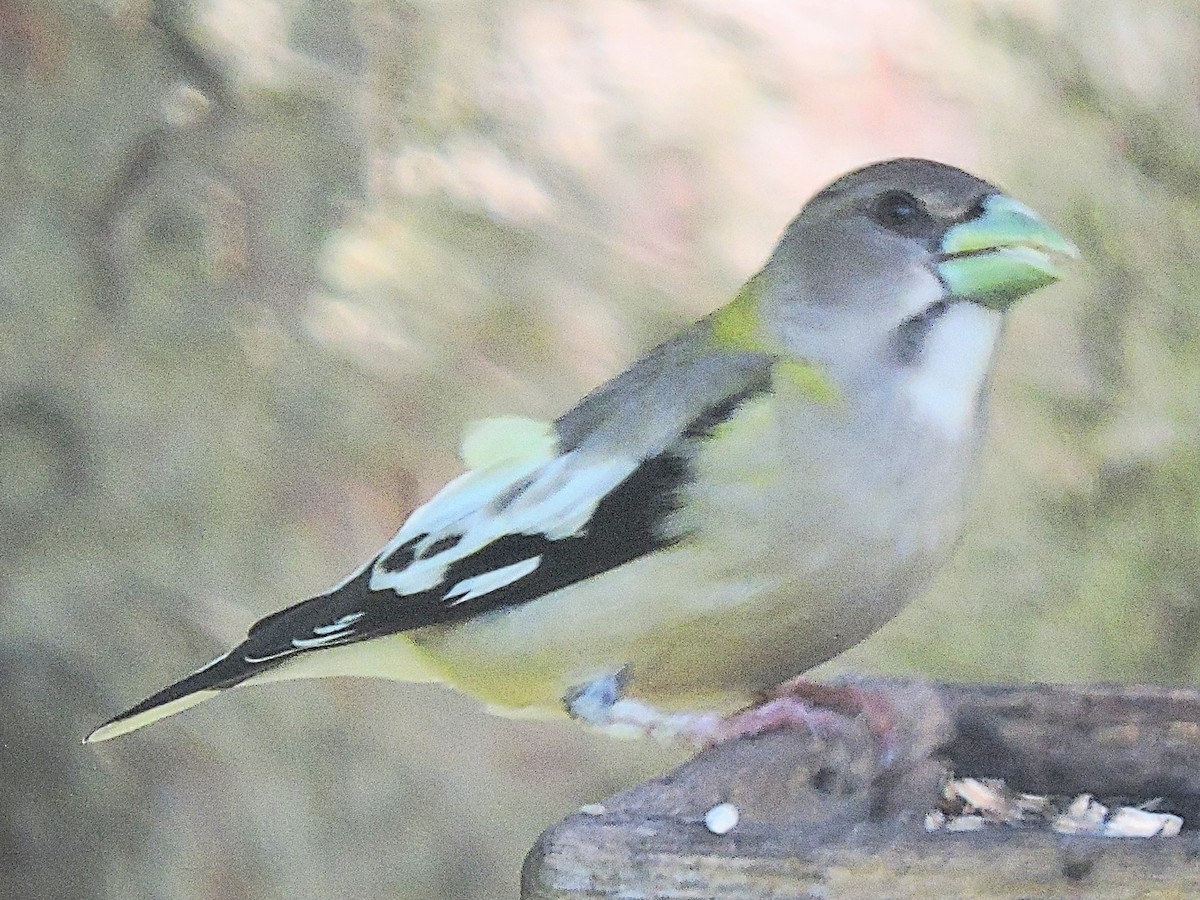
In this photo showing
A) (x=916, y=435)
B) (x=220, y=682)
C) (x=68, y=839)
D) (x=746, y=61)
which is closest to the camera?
(x=916, y=435)

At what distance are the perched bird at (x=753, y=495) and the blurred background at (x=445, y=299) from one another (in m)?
0.60

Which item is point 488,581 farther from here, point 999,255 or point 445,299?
point 445,299

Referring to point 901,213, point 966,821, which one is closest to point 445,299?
point 901,213

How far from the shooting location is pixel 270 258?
4.75ft

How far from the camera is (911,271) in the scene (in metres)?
0.77

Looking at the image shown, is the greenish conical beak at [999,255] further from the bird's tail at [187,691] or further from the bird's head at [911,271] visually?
the bird's tail at [187,691]

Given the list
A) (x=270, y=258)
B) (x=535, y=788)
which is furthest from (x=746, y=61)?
(x=535, y=788)

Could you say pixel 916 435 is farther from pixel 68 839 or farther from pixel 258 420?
pixel 68 839

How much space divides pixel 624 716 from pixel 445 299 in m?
0.75

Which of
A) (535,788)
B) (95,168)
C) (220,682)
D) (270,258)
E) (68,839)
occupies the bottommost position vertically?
(535,788)

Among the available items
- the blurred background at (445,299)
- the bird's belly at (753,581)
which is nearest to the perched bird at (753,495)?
the bird's belly at (753,581)

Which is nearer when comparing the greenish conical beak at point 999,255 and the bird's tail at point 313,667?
the greenish conical beak at point 999,255

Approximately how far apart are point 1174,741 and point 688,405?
342 millimetres

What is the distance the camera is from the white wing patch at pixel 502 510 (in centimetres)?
81
